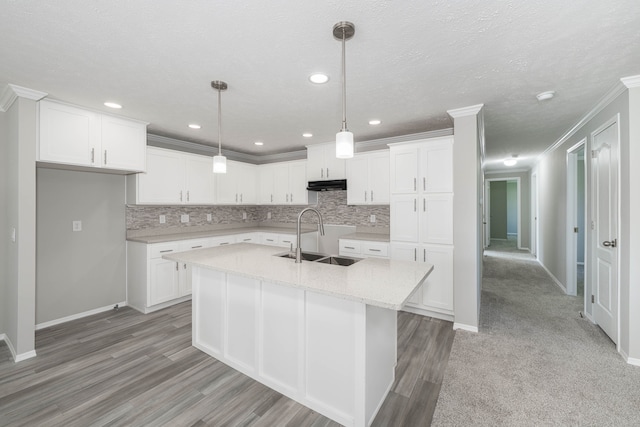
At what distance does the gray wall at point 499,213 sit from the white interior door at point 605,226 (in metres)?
8.08

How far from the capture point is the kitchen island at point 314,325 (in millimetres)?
1703

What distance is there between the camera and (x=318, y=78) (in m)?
2.28

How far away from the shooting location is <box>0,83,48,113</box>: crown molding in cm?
243

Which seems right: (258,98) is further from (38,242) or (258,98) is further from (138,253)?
(38,242)

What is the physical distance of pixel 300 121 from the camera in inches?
136

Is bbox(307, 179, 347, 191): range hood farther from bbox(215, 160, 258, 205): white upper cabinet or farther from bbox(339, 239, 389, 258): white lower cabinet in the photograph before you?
bbox(215, 160, 258, 205): white upper cabinet

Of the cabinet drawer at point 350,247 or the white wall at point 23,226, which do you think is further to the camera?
the cabinet drawer at point 350,247

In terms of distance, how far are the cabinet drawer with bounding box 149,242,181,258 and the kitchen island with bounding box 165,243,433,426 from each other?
1.32 m

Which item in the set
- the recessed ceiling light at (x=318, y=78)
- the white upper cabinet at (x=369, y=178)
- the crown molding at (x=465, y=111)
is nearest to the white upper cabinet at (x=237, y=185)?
the white upper cabinet at (x=369, y=178)

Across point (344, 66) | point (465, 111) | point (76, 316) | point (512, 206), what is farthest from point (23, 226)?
point (512, 206)

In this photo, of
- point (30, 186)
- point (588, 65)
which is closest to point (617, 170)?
point (588, 65)

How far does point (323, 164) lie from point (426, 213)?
1867 millimetres

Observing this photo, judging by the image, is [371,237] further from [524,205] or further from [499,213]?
[499,213]

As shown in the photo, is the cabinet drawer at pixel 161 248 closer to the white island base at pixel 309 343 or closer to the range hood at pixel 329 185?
the white island base at pixel 309 343
